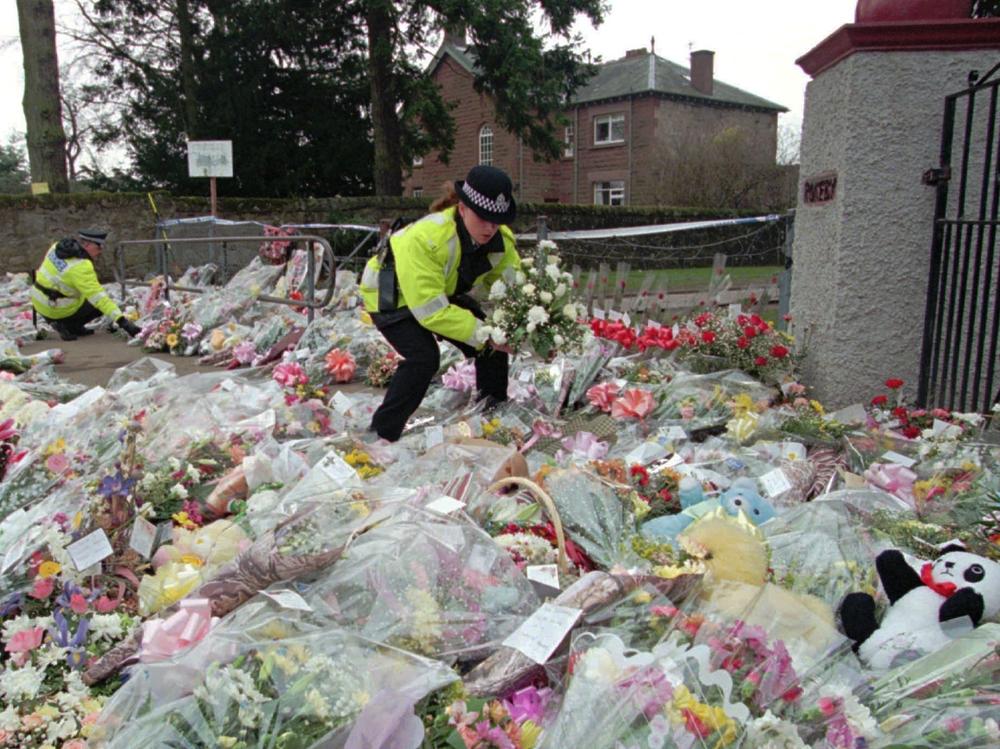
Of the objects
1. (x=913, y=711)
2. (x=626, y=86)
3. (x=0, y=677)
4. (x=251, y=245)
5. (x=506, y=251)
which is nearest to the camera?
(x=913, y=711)

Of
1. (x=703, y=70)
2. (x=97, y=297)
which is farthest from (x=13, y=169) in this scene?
(x=97, y=297)

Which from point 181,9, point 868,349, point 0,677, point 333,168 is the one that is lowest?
point 0,677

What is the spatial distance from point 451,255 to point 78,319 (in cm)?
650

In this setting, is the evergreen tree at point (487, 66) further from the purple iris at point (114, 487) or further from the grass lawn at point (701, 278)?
the purple iris at point (114, 487)

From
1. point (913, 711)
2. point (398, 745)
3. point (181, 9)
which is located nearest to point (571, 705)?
point (398, 745)

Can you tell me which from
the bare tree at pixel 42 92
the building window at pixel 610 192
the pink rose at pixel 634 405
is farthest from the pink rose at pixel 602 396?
the building window at pixel 610 192

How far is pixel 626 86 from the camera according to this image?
34.3 m

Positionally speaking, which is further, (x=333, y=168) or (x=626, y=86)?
(x=626, y=86)

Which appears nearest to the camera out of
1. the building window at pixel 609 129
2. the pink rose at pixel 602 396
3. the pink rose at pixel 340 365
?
the pink rose at pixel 602 396

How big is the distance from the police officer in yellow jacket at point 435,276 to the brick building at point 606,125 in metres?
28.0

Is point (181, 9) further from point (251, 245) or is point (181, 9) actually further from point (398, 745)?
point (398, 745)

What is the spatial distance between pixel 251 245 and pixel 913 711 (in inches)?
476

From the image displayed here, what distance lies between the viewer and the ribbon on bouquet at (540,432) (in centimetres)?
433

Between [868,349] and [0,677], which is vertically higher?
[868,349]
